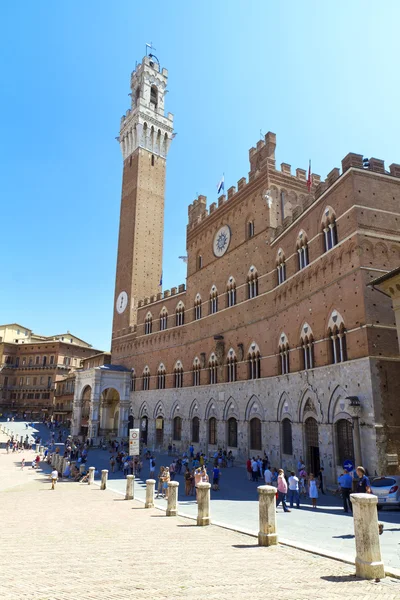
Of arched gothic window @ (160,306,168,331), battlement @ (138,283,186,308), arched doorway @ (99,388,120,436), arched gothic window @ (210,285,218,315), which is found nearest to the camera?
arched gothic window @ (210,285,218,315)

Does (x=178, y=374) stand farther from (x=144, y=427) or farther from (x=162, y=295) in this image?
(x=162, y=295)

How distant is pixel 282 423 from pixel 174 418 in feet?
46.9

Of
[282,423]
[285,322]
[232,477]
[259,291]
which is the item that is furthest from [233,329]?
[232,477]

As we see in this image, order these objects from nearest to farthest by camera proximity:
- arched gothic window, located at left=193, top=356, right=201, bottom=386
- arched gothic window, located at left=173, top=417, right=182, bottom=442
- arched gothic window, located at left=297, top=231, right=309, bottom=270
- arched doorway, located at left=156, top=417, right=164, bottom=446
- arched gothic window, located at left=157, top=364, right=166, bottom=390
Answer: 1. arched gothic window, located at left=297, top=231, right=309, bottom=270
2. arched gothic window, located at left=193, top=356, right=201, bottom=386
3. arched gothic window, located at left=173, top=417, right=182, bottom=442
4. arched doorway, located at left=156, top=417, right=164, bottom=446
5. arched gothic window, located at left=157, top=364, right=166, bottom=390

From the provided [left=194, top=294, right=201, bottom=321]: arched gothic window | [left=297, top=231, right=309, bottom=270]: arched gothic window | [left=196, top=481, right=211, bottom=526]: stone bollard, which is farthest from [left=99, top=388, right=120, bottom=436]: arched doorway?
[left=196, top=481, right=211, bottom=526]: stone bollard

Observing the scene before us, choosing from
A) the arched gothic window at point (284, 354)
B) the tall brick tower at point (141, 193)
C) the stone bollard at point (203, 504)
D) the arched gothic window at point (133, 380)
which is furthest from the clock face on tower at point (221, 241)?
the stone bollard at point (203, 504)

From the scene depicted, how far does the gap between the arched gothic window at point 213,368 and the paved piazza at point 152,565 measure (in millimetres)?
18866

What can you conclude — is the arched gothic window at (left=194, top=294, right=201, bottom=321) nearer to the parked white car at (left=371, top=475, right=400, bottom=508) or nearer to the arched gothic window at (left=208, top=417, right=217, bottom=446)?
the arched gothic window at (left=208, top=417, right=217, bottom=446)

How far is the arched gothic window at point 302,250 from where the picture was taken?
71.8 feet

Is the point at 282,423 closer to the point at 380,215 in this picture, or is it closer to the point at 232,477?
the point at 232,477

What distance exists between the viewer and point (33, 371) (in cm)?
6681

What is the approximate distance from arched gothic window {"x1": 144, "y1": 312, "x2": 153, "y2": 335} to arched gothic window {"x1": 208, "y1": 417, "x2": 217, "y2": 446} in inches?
543

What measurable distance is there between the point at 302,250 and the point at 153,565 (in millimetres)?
18011

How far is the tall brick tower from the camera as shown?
1866 inches
